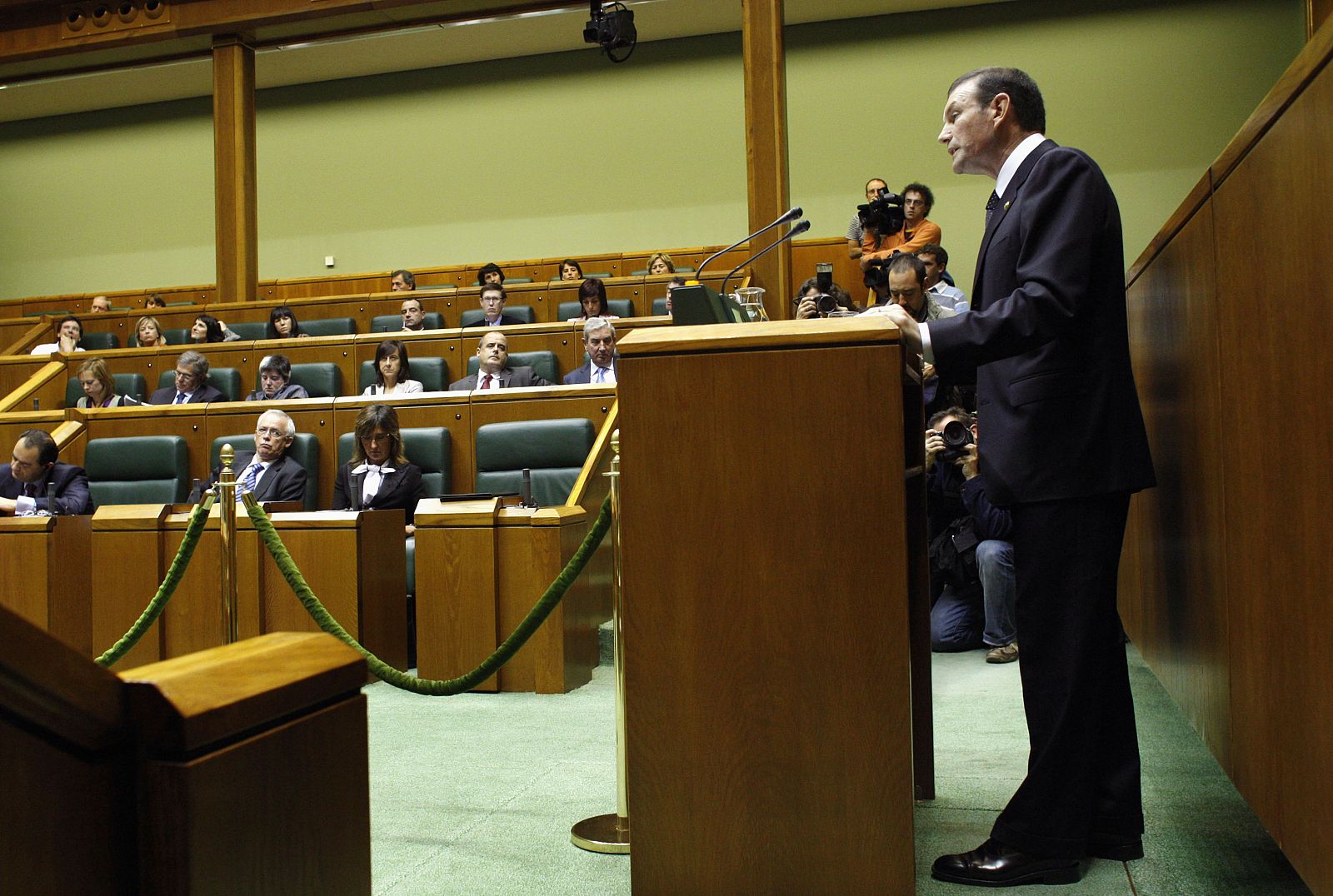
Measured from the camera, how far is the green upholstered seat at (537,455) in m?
3.71

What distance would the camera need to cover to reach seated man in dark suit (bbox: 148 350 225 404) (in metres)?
4.85

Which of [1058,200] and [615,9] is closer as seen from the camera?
[1058,200]

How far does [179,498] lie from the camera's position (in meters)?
4.14

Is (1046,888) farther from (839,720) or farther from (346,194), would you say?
(346,194)

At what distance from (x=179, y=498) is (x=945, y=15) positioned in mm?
6505

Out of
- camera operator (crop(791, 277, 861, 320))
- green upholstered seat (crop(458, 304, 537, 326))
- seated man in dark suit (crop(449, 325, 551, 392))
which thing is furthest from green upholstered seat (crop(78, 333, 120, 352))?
camera operator (crop(791, 277, 861, 320))

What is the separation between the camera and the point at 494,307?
18.7 ft

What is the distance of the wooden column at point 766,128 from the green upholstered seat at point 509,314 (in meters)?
1.21

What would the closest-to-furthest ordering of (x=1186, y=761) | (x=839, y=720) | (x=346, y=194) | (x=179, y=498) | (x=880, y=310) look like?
(x=839, y=720) < (x=880, y=310) < (x=1186, y=761) < (x=179, y=498) < (x=346, y=194)

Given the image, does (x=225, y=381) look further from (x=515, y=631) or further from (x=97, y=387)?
(x=515, y=631)

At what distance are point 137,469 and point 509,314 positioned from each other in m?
2.26

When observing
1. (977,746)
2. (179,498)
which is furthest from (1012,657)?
(179,498)

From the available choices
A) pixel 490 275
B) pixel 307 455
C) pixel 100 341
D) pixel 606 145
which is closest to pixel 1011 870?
pixel 307 455

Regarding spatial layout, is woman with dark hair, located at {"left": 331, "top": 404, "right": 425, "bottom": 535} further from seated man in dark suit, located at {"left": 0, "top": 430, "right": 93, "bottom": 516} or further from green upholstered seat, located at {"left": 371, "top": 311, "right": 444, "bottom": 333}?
green upholstered seat, located at {"left": 371, "top": 311, "right": 444, "bottom": 333}
